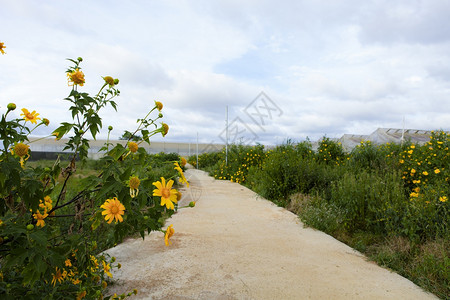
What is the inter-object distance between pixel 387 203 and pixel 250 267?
76.4 inches

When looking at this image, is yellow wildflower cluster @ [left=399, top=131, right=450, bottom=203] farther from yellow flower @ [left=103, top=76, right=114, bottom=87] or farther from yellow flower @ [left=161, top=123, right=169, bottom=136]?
yellow flower @ [left=103, top=76, right=114, bottom=87]

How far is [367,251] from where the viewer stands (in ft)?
10.7

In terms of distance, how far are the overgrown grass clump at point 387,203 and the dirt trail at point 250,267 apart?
0.22 meters

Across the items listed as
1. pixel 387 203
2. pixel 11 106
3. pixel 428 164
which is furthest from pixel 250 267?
pixel 428 164

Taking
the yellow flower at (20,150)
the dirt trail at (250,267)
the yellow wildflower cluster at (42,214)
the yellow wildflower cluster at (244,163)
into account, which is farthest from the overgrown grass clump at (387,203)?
the yellow flower at (20,150)

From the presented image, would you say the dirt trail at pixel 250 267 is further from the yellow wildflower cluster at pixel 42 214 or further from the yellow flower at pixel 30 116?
the yellow flower at pixel 30 116

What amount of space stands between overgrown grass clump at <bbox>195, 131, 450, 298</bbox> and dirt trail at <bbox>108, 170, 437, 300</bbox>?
22 cm

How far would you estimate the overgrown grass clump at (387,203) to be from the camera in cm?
285

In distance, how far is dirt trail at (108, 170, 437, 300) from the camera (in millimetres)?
2238

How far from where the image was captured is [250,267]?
2.67 m

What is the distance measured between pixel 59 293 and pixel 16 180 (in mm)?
674

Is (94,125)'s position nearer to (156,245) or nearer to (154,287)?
(154,287)

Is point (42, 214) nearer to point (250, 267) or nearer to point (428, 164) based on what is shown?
point (250, 267)

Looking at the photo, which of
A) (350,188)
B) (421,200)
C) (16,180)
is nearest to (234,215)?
(350,188)
